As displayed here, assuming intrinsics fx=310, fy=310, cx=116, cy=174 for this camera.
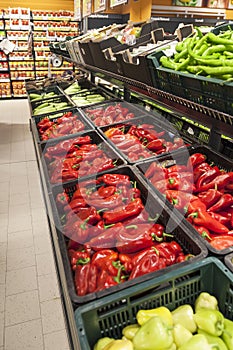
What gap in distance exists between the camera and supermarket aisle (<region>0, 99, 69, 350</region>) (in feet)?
7.46

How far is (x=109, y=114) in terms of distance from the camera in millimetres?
3768

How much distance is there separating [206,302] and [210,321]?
0.13 m

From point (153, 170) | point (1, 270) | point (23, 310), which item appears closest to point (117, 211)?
point (153, 170)

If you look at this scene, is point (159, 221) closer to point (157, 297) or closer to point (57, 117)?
point (157, 297)

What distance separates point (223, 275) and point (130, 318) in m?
0.41

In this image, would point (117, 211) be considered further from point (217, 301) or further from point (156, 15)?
point (156, 15)

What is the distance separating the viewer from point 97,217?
6.34 ft

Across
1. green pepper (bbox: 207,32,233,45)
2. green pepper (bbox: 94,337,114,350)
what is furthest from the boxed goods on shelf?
green pepper (bbox: 94,337,114,350)

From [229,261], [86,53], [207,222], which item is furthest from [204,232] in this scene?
[86,53]

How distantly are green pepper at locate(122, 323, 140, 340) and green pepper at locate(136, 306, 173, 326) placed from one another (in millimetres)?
37

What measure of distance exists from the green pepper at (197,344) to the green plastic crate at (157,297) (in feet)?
0.76

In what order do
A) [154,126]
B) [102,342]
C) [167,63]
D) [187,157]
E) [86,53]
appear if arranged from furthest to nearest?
1. [86,53]
2. [154,126]
3. [187,157]
4. [167,63]
5. [102,342]

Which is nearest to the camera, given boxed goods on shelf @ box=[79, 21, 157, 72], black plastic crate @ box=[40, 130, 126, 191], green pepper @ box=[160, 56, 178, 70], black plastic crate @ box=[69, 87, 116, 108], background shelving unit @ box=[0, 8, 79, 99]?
green pepper @ box=[160, 56, 178, 70]

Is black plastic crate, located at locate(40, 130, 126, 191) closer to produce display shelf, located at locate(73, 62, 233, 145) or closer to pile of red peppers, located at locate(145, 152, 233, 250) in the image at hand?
pile of red peppers, located at locate(145, 152, 233, 250)
